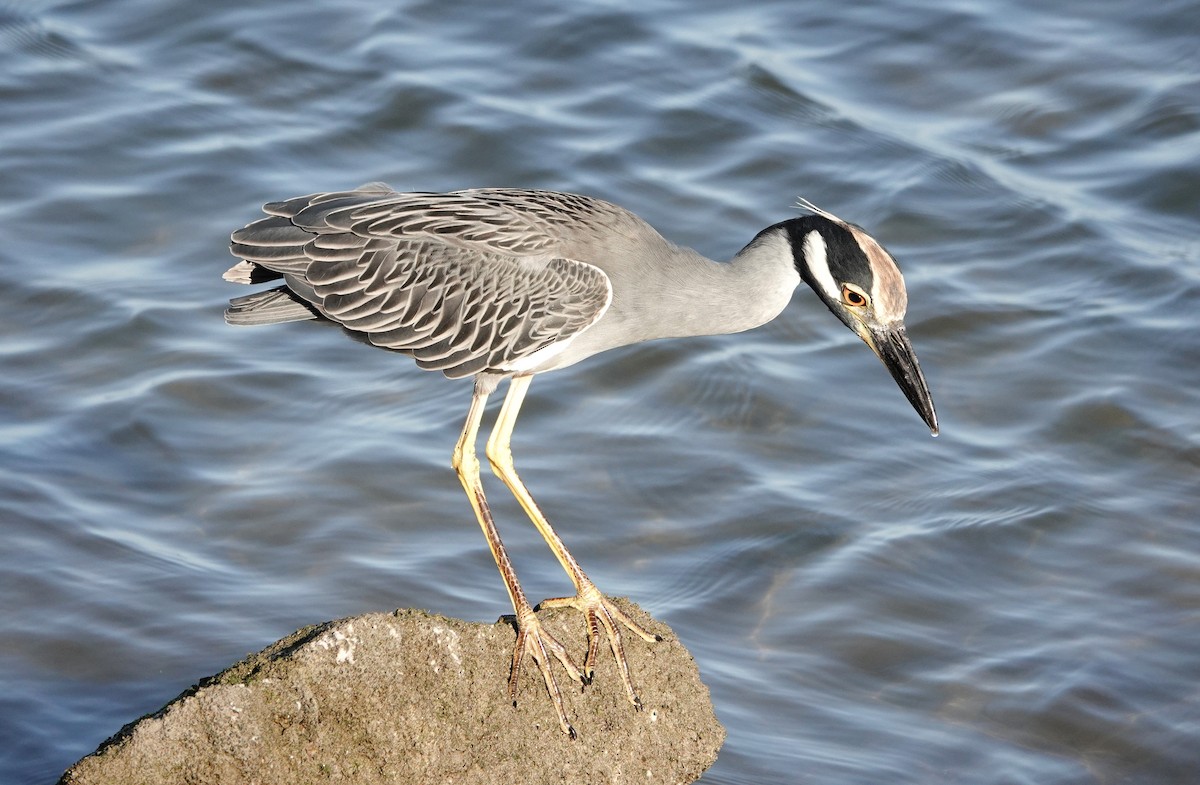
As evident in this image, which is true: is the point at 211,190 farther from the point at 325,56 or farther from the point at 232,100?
the point at 325,56

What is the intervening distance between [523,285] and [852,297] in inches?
57.3

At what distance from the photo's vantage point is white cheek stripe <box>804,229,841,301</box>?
6438 millimetres

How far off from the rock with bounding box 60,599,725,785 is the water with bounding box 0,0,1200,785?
983 mm

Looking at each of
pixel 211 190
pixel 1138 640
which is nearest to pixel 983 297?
pixel 1138 640

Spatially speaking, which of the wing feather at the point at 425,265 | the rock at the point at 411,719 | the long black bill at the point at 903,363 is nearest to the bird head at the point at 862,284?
the long black bill at the point at 903,363

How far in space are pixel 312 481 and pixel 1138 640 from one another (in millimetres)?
4651

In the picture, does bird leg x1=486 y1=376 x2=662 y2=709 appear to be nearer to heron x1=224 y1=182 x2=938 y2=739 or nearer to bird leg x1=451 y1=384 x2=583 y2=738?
heron x1=224 y1=182 x2=938 y2=739

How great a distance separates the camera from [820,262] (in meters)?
6.46

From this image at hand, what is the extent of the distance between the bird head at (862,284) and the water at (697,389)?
1847mm

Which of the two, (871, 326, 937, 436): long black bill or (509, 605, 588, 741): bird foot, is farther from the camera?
(871, 326, 937, 436): long black bill

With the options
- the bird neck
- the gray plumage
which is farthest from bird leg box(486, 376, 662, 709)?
the bird neck

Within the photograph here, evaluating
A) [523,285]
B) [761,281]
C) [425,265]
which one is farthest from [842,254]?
[425,265]

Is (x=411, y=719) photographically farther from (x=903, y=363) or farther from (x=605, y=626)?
(x=903, y=363)

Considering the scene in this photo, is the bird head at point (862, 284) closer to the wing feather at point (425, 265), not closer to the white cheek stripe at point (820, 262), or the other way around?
the white cheek stripe at point (820, 262)
